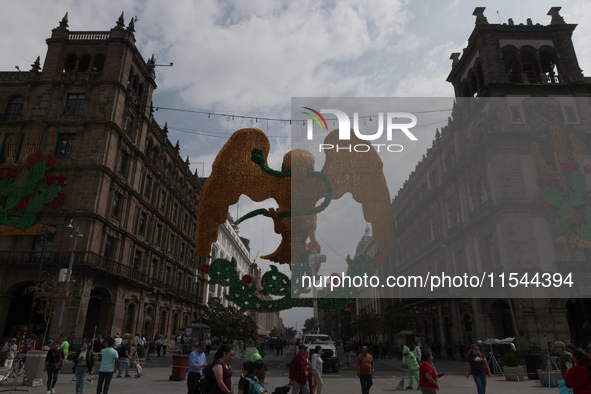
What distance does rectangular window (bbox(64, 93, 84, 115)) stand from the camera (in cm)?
3120

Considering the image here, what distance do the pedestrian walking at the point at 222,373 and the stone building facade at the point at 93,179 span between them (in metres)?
23.0

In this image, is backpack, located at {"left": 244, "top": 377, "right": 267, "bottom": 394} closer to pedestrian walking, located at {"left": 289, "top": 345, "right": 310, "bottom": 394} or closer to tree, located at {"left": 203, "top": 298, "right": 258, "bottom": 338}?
pedestrian walking, located at {"left": 289, "top": 345, "right": 310, "bottom": 394}

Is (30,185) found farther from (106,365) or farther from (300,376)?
(300,376)

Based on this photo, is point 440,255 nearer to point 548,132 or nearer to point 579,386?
point 548,132

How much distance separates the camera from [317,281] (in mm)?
13492

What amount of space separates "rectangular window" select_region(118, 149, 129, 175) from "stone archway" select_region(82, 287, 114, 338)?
10039 mm

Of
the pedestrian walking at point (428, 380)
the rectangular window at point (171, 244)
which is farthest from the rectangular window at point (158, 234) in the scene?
the pedestrian walking at point (428, 380)

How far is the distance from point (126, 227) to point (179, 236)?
14.6 m

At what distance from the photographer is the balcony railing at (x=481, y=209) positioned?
93.5ft

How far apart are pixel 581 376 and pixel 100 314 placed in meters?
A: 31.1

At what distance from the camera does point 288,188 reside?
1386 cm

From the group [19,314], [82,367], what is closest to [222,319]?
[19,314]

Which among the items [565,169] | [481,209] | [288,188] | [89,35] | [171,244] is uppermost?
[89,35]

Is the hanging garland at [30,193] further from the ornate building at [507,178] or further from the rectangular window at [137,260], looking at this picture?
the ornate building at [507,178]
